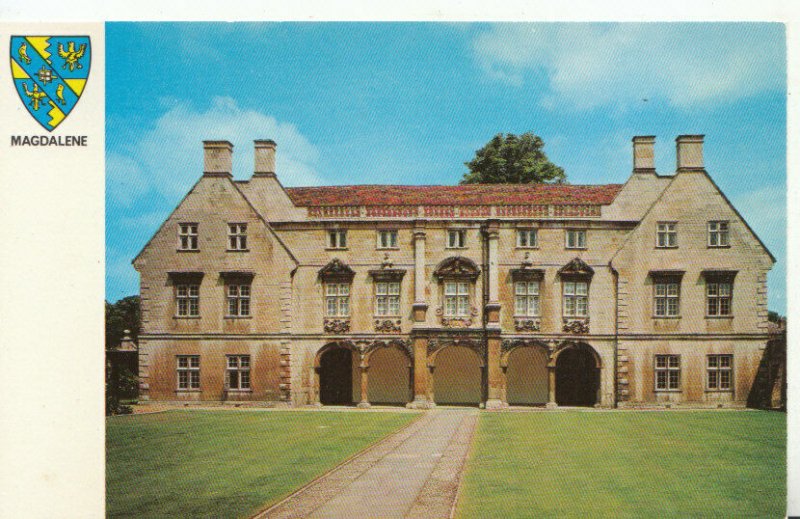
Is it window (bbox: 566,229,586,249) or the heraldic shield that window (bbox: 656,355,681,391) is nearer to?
window (bbox: 566,229,586,249)

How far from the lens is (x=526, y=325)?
45.2ft

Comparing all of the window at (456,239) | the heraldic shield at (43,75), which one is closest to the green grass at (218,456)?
the window at (456,239)

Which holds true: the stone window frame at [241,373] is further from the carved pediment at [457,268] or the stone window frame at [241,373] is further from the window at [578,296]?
the window at [578,296]

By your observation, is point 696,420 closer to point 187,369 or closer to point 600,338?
point 600,338

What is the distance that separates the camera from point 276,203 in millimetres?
12812

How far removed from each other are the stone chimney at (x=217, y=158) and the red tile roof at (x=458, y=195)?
3.90ft

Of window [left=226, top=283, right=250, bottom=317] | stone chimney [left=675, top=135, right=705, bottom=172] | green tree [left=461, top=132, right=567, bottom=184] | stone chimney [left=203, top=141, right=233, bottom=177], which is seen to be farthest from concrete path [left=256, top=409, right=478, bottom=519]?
stone chimney [left=675, top=135, right=705, bottom=172]

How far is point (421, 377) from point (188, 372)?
4805mm

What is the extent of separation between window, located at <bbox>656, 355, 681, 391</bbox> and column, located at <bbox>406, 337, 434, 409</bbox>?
4.25 metres

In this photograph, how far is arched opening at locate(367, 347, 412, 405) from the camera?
44.1 feet

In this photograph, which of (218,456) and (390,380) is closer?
(218,456)

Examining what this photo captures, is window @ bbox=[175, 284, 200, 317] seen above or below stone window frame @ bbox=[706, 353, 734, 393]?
above

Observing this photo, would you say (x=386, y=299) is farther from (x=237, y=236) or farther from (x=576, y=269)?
(x=576, y=269)

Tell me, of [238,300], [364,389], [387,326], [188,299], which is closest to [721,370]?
[387,326]
